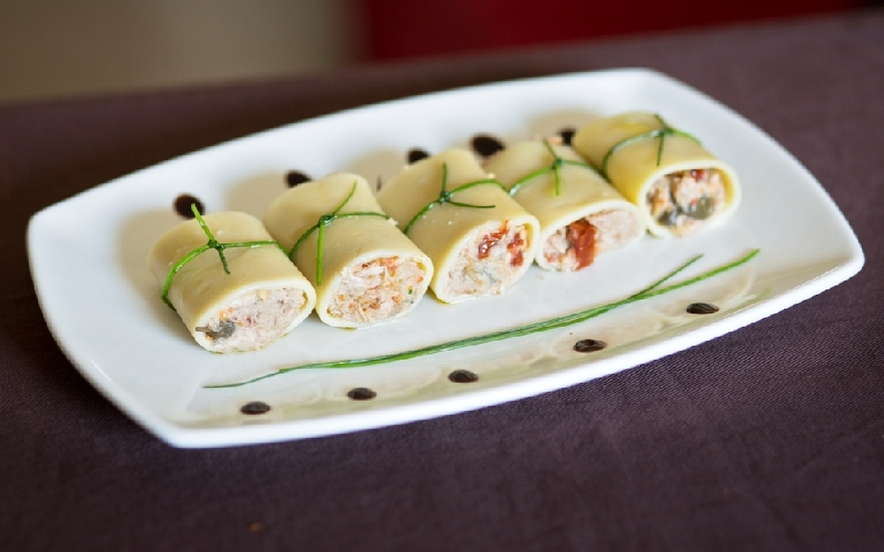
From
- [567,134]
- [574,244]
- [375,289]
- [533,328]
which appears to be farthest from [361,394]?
[567,134]

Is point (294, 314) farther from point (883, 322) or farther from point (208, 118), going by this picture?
point (883, 322)

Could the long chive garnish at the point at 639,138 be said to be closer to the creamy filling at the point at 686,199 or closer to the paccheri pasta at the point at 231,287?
the creamy filling at the point at 686,199

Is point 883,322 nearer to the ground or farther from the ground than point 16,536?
farther from the ground

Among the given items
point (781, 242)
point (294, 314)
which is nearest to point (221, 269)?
point (294, 314)

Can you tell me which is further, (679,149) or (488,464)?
(679,149)

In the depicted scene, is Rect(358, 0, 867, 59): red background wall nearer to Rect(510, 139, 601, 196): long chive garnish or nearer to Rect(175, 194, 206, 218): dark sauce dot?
Result: Rect(510, 139, 601, 196): long chive garnish
